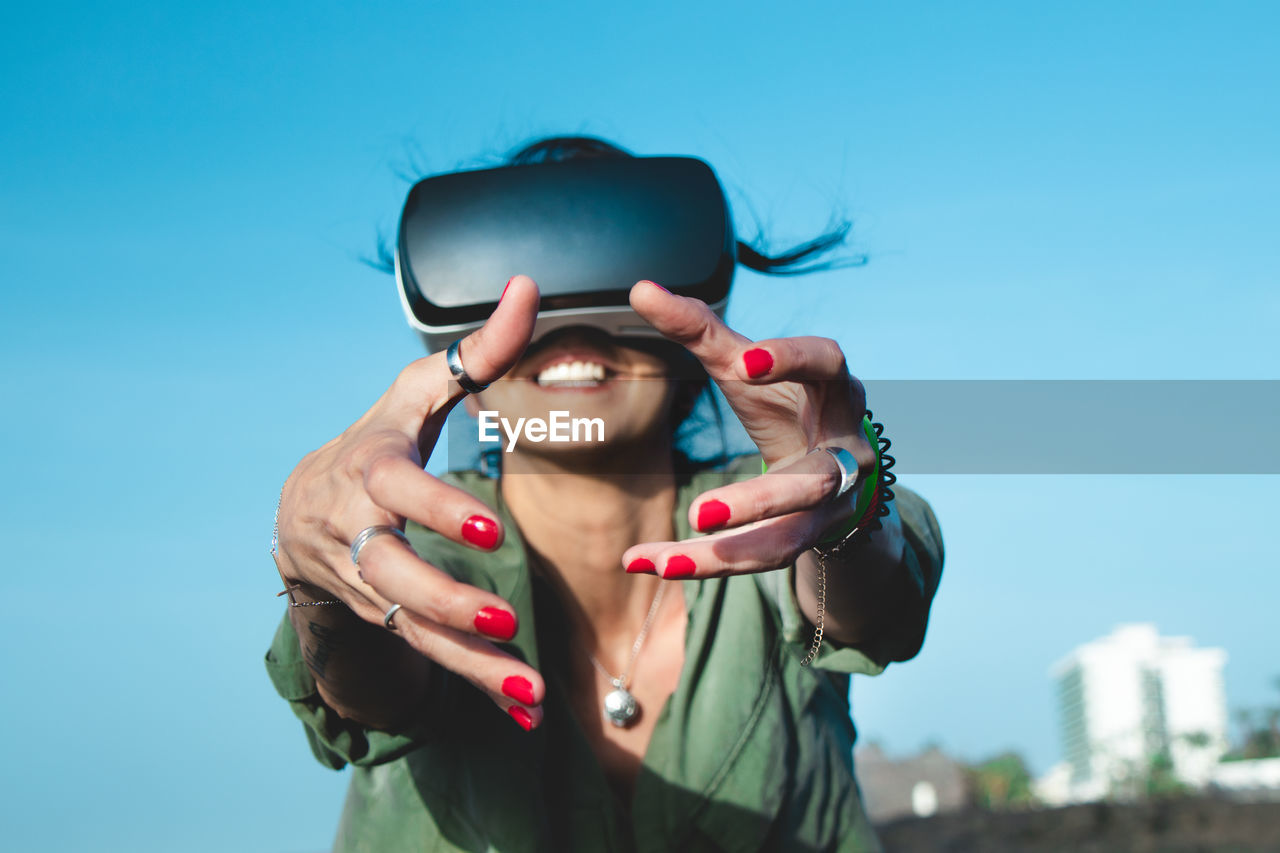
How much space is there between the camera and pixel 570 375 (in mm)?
2465

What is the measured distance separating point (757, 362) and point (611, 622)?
1.59 m

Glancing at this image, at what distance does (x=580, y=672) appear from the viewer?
108 inches

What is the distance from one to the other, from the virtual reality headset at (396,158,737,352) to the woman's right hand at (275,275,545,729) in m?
0.91

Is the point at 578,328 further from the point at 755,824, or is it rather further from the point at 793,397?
the point at 755,824

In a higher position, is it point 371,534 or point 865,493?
point 865,493

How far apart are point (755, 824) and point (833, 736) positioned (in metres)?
0.39

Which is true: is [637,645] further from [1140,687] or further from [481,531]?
[1140,687]

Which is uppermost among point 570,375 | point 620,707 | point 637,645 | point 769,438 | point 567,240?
point 567,240

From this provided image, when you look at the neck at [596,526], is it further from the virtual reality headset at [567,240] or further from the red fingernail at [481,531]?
the red fingernail at [481,531]

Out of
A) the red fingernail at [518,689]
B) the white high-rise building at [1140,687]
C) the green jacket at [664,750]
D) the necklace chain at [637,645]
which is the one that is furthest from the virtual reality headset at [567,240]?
the white high-rise building at [1140,687]

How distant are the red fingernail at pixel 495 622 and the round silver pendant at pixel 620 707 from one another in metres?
1.46

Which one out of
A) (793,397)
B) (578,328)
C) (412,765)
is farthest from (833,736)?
(793,397)

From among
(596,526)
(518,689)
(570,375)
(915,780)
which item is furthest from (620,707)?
(915,780)

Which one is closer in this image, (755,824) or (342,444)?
(342,444)
